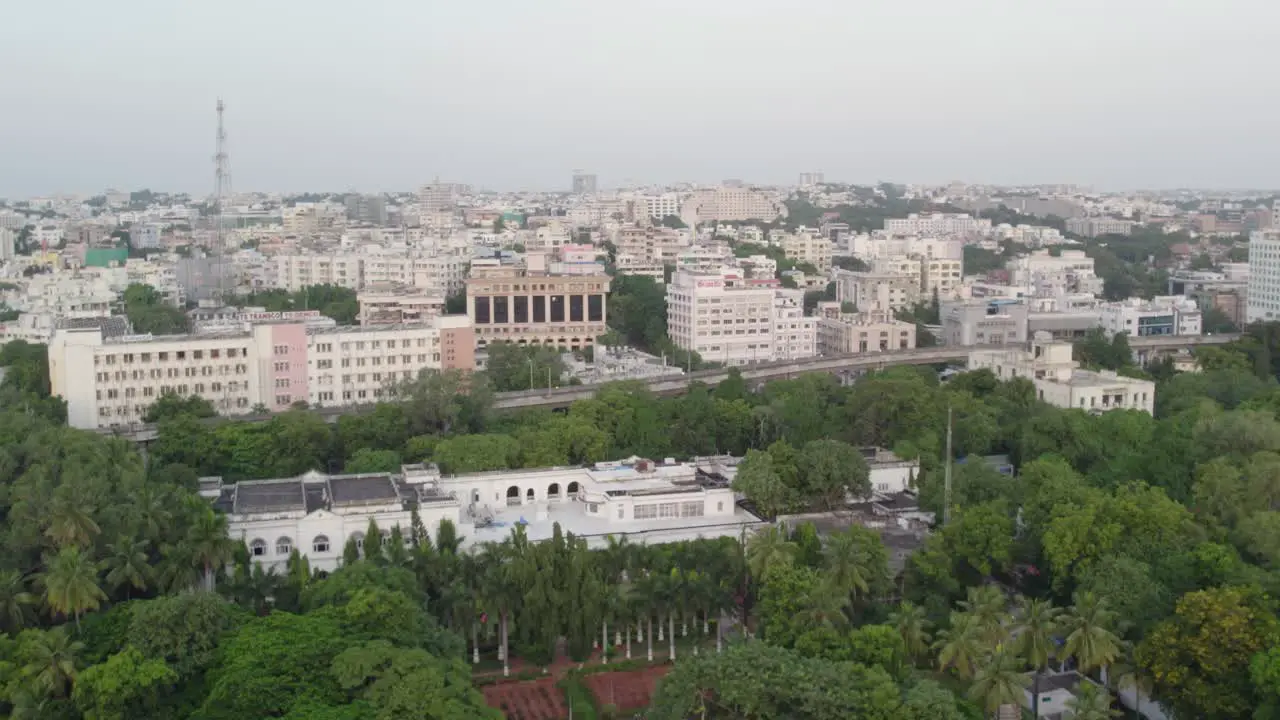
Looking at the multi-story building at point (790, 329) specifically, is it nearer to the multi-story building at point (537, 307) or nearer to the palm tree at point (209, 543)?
the multi-story building at point (537, 307)

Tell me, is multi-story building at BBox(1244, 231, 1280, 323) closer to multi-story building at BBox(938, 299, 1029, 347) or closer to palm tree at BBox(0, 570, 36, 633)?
multi-story building at BBox(938, 299, 1029, 347)

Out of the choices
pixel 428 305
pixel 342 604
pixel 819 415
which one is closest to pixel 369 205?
pixel 428 305

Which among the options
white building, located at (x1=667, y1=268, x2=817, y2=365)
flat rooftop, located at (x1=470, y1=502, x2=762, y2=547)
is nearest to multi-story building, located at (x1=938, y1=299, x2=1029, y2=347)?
white building, located at (x1=667, y1=268, x2=817, y2=365)

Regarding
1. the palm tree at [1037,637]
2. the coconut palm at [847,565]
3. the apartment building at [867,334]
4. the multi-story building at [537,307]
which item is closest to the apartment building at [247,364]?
the multi-story building at [537,307]

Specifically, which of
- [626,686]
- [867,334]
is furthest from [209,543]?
[867,334]

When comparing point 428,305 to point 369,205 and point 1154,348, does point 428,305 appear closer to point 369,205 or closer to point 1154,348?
point 1154,348

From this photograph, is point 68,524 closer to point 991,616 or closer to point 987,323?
point 991,616
